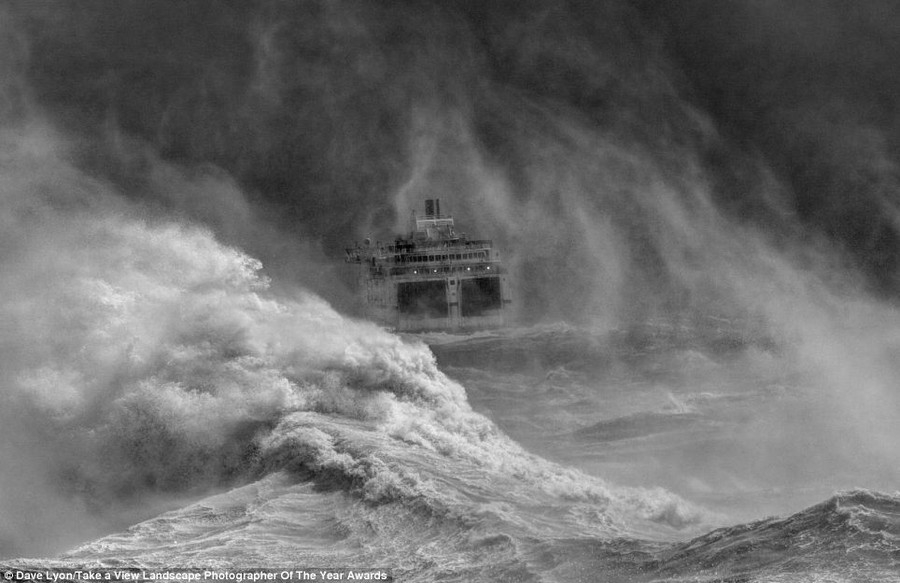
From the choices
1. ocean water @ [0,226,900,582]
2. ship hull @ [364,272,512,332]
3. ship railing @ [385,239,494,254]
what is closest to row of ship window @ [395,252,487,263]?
ship railing @ [385,239,494,254]

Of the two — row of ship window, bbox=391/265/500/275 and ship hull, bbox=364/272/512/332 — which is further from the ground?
row of ship window, bbox=391/265/500/275

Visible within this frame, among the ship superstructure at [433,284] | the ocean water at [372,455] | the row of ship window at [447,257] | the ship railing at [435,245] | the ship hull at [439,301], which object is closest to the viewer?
the ocean water at [372,455]

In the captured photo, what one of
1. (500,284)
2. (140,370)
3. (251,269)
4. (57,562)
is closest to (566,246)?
(500,284)

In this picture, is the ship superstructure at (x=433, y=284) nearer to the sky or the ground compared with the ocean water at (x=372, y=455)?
nearer to the sky

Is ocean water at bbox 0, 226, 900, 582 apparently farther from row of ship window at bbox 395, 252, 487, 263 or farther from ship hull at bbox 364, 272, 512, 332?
row of ship window at bbox 395, 252, 487, 263

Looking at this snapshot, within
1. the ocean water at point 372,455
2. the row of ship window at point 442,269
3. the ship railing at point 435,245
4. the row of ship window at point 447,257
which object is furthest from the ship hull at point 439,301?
the ocean water at point 372,455

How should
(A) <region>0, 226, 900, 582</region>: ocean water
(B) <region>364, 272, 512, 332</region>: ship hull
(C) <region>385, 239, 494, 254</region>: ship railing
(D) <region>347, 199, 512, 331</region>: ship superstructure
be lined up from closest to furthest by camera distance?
(A) <region>0, 226, 900, 582</region>: ocean water, (B) <region>364, 272, 512, 332</region>: ship hull, (D) <region>347, 199, 512, 331</region>: ship superstructure, (C) <region>385, 239, 494, 254</region>: ship railing

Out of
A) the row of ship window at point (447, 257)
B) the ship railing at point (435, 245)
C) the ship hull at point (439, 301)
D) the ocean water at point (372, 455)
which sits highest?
the ship railing at point (435, 245)

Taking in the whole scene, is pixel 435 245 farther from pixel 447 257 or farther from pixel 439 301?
pixel 439 301

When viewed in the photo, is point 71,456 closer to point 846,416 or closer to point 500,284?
point 846,416

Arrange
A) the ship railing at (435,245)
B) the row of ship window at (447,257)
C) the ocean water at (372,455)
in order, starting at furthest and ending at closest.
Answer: the ship railing at (435,245)
the row of ship window at (447,257)
the ocean water at (372,455)

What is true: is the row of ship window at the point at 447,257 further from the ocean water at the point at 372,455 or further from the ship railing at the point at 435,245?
→ the ocean water at the point at 372,455
